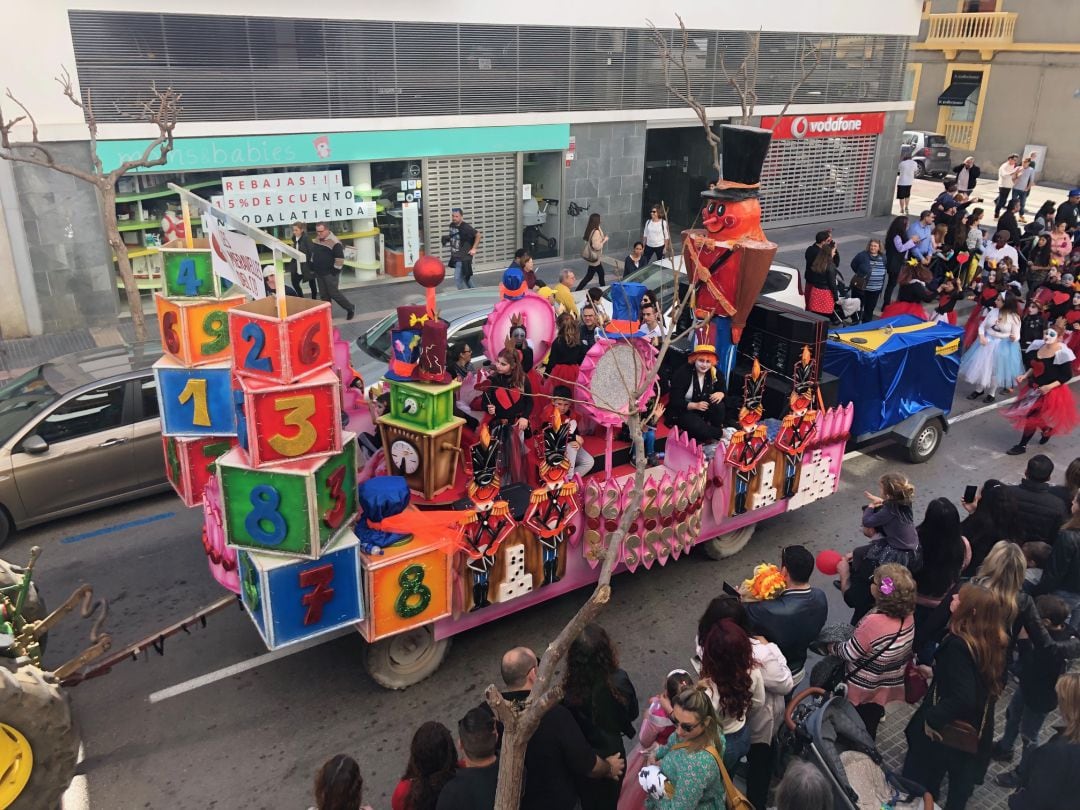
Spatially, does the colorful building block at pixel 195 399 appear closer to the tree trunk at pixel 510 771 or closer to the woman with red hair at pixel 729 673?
the woman with red hair at pixel 729 673

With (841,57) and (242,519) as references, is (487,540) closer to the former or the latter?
(242,519)

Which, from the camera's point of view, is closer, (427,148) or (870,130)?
(427,148)

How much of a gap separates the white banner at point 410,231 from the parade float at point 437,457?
951 cm

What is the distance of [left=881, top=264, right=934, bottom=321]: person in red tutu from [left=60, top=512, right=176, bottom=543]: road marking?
9256mm

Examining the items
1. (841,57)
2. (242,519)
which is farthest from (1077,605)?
(841,57)

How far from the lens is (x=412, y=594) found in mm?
6086

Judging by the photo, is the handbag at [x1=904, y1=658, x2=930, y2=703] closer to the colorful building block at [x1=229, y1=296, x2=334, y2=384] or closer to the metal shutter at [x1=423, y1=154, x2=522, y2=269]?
the colorful building block at [x1=229, y1=296, x2=334, y2=384]

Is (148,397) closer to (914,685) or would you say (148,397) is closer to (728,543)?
(728,543)

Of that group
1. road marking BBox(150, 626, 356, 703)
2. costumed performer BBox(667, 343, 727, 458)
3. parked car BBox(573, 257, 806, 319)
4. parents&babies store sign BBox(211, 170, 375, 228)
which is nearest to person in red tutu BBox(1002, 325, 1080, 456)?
parked car BBox(573, 257, 806, 319)

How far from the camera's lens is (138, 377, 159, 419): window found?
8938 mm

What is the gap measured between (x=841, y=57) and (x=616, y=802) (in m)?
21.8

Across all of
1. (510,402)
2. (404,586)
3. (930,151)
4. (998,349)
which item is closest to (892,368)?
(998,349)

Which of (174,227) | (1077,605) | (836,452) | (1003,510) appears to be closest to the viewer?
(1077,605)

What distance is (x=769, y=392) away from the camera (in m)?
8.66
